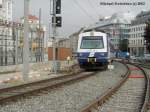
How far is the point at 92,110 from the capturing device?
10969mm

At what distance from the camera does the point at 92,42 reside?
34.0m

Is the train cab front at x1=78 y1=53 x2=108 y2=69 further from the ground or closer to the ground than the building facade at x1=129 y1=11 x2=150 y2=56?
closer to the ground

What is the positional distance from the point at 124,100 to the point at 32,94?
3.44 m

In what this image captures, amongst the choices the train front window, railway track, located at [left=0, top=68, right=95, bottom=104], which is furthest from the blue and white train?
railway track, located at [left=0, top=68, right=95, bottom=104]

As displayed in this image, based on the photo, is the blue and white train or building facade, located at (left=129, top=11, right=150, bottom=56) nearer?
the blue and white train

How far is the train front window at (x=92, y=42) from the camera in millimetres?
33750

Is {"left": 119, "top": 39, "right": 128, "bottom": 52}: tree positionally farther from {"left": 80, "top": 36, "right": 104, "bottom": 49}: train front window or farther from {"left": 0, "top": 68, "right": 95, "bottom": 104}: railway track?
{"left": 0, "top": 68, "right": 95, "bottom": 104}: railway track

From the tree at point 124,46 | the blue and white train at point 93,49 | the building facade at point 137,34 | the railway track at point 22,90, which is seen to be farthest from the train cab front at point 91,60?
the tree at point 124,46

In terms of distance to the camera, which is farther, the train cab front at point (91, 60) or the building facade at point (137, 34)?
the building facade at point (137, 34)

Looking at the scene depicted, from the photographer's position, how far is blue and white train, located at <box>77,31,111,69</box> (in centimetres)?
3341

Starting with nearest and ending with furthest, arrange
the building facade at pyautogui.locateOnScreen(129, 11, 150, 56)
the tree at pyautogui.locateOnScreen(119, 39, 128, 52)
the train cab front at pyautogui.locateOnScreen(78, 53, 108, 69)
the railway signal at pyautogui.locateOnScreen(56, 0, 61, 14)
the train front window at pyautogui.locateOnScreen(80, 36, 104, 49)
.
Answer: the train cab front at pyautogui.locateOnScreen(78, 53, 108, 69) < the railway signal at pyautogui.locateOnScreen(56, 0, 61, 14) < the train front window at pyautogui.locateOnScreen(80, 36, 104, 49) < the tree at pyautogui.locateOnScreen(119, 39, 128, 52) < the building facade at pyautogui.locateOnScreen(129, 11, 150, 56)

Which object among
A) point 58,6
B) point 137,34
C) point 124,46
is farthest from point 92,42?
point 137,34

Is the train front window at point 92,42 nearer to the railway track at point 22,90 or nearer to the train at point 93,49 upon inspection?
the train at point 93,49

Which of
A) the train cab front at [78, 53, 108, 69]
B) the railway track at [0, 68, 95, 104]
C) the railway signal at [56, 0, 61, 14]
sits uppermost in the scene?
the railway signal at [56, 0, 61, 14]
